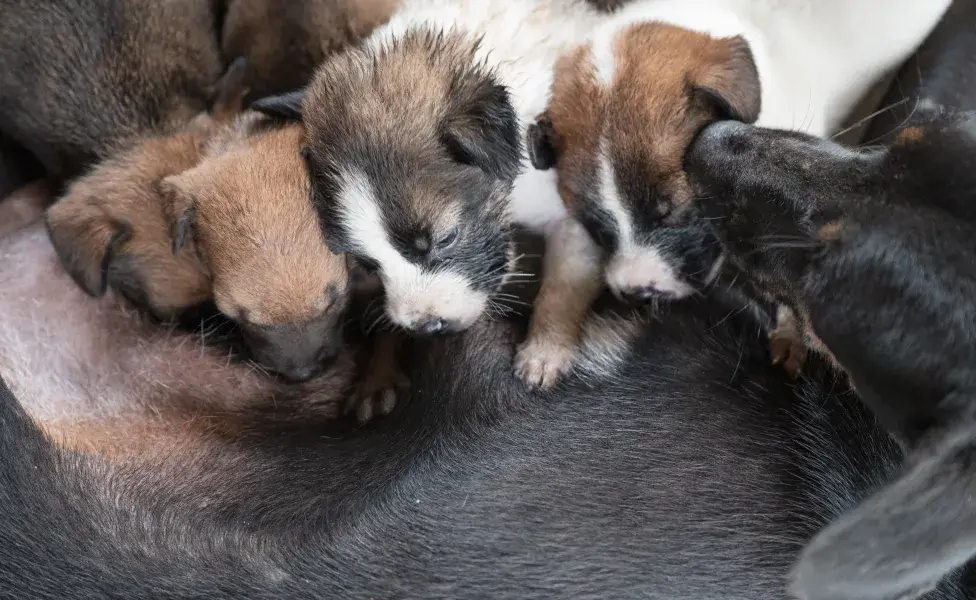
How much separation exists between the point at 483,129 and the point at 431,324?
13.8 inches

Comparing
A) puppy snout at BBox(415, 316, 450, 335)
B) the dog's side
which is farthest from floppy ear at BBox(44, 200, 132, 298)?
puppy snout at BBox(415, 316, 450, 335)

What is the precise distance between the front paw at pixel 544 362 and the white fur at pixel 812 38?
627 millimetres

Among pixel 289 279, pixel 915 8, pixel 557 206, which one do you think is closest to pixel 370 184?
pixel 289 279

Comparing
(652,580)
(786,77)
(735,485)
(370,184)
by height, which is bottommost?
(652,580)

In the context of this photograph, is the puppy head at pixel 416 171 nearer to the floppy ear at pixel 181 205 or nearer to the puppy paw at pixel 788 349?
the floppy ear at pixel 181 205

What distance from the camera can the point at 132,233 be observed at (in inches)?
63.3

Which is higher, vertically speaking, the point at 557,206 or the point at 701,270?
the point at 701,270

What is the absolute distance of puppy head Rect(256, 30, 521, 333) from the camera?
1424mm

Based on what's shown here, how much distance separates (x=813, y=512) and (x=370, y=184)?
36.8 inches

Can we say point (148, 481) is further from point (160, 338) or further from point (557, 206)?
point (557, 206)

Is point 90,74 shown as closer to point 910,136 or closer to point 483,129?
point 483,129

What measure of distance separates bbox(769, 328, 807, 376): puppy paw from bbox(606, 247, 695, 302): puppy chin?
7.7 inches

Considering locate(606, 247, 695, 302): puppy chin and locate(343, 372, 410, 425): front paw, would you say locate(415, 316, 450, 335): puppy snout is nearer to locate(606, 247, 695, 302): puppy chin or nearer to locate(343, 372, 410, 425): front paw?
locate(343, 372, 410, 425): front paw

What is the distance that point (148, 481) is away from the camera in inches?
59.7
